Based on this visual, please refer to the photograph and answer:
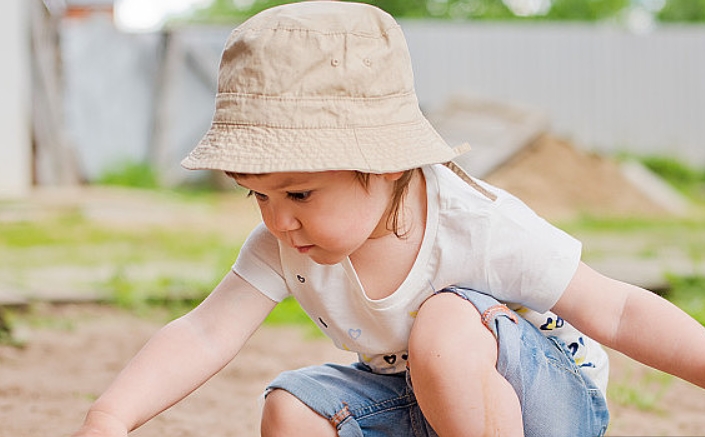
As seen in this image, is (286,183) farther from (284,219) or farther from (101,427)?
(101,427)

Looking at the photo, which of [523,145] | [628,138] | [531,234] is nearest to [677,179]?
[628,138]

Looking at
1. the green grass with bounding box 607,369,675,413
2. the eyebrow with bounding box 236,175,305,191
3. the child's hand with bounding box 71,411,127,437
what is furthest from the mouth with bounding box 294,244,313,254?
the green grass with bounding box 607,369,675,413

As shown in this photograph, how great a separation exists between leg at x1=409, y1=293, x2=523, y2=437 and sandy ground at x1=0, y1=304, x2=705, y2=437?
693 mm

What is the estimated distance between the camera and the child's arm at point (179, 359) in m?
1.50

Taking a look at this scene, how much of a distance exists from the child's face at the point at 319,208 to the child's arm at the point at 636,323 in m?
0.35

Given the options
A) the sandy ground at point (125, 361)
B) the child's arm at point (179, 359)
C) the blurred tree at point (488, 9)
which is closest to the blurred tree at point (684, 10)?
the blurred tree at point (488, 9)

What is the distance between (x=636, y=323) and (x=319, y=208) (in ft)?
1.74

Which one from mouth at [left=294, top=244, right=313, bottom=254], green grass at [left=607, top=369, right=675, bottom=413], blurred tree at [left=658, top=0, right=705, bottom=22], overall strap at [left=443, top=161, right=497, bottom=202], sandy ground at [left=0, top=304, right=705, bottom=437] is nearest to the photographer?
mouth at [left=294, top=244, right=313, bottom=254]

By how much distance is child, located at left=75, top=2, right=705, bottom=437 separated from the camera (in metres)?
1.40

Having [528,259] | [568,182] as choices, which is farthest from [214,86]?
[528,259]

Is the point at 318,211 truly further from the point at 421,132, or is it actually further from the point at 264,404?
the point at 264,404

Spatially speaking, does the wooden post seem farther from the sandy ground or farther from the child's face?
the child's face

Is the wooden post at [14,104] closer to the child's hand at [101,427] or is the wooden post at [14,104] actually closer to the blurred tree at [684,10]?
the child's hand at [101,427]

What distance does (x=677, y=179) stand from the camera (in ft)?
33.6
